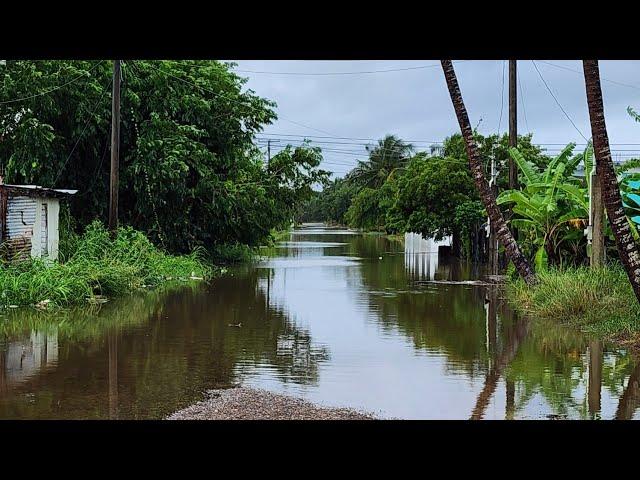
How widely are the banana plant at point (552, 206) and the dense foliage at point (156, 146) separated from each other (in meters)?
11.4

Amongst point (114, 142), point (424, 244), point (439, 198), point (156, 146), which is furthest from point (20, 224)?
point (424, 244)

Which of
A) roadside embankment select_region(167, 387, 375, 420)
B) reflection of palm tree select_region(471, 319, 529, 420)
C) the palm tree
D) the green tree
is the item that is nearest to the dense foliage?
the green tree

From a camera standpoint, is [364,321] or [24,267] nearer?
[364,321]

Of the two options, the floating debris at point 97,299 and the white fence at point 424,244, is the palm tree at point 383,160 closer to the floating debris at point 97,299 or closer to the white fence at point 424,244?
the white fence at point 424,244

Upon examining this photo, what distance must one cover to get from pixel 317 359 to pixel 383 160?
2741 inches

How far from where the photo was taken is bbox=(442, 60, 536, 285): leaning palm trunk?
18578mm

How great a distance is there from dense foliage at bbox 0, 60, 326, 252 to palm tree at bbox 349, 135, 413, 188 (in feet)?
146

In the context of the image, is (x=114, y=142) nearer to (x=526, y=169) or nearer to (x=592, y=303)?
(x=526, y=169)

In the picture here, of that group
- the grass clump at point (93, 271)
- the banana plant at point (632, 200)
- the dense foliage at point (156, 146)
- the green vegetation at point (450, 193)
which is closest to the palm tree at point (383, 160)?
the green vegetation at point (450, 193)

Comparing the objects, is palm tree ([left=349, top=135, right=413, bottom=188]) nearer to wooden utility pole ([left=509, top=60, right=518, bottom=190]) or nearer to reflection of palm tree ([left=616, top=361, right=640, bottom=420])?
wooden utility pole ([left=509, top=60, right=518, bottom=190])
